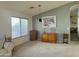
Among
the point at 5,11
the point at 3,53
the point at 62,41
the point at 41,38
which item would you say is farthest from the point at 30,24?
the point at 3,53

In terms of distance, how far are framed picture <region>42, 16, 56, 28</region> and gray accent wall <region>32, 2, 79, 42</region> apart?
0.59ft

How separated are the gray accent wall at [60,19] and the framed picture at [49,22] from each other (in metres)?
0.18

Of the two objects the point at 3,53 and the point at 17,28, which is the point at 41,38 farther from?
the point at 3,53

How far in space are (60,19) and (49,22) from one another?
0.69 m

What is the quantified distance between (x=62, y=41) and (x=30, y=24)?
2.09 m

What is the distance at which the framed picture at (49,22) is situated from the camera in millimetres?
7316

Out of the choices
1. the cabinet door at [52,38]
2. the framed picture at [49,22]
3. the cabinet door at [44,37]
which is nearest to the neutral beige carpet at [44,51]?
the cabinet door at [52,38]

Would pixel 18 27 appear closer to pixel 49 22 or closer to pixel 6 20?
pixel 6 20

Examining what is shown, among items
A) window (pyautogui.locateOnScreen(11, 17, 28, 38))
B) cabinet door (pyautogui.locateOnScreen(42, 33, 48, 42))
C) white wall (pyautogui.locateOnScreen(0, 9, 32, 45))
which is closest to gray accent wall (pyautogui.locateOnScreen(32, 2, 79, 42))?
cabinet door (pyautogui.locateOnScreen(42, 33, 48, 42))

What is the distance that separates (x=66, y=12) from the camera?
696 cm

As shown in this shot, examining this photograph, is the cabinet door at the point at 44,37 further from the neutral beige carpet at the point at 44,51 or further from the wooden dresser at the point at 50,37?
the neutral beige carpet at the point at 44,51

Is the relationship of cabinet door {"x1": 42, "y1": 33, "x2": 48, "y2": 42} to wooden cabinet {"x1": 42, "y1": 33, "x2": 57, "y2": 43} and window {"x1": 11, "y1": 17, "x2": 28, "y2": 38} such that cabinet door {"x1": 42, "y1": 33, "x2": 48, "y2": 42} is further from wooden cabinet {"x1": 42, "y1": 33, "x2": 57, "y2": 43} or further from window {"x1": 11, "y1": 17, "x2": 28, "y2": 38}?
window {"x1": 11, "y1": 17, "x2": 28, "y2": 38}

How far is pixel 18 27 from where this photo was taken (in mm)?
5789

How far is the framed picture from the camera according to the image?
7316 mm
